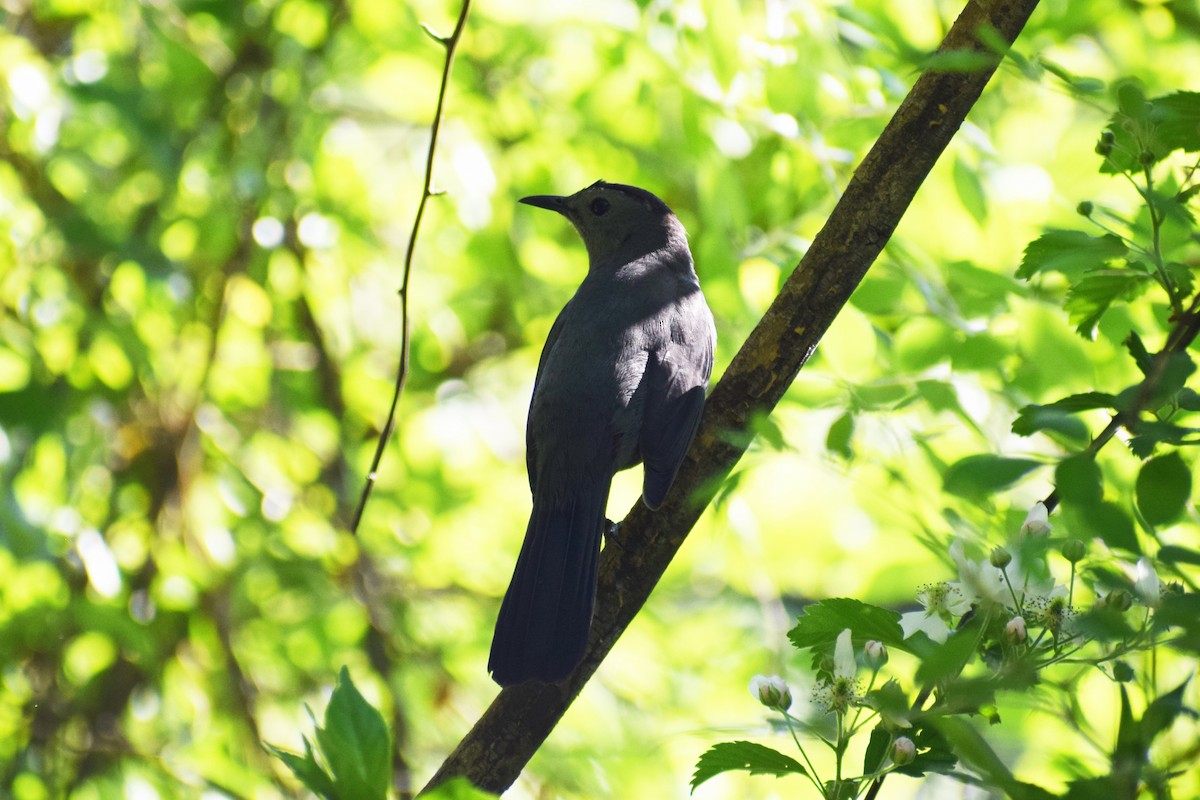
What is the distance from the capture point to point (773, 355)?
8.11 feet

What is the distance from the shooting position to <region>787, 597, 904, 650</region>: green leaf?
150 cm

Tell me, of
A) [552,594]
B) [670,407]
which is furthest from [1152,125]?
[670,407]

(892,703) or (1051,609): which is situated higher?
(1051,609)

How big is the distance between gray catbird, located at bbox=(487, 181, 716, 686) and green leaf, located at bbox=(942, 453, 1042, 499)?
1399 mm

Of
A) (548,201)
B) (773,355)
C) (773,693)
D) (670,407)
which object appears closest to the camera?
(773,693)

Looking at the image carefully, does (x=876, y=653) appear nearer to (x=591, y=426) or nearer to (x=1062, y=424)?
(x=1062, y=424)

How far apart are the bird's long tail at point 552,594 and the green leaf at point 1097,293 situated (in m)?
1.29

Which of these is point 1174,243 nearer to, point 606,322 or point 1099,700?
point 1099,700

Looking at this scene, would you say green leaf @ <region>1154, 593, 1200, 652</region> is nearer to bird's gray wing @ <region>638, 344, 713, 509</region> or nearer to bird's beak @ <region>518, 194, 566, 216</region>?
bird's gray wing @ <region>638, 344, 713, 509</region>

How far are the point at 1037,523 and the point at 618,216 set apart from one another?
2.86m

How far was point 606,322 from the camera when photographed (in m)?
3.42

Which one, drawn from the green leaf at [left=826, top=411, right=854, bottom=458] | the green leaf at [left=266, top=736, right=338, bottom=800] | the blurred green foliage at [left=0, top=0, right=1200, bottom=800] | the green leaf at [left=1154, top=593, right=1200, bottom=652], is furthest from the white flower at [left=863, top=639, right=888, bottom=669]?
the blurred green foliage at [left=0, top=0, right=1200, bottom=800]

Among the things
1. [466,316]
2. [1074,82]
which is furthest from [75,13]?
[1074,82]

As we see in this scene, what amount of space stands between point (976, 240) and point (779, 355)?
124 cm
